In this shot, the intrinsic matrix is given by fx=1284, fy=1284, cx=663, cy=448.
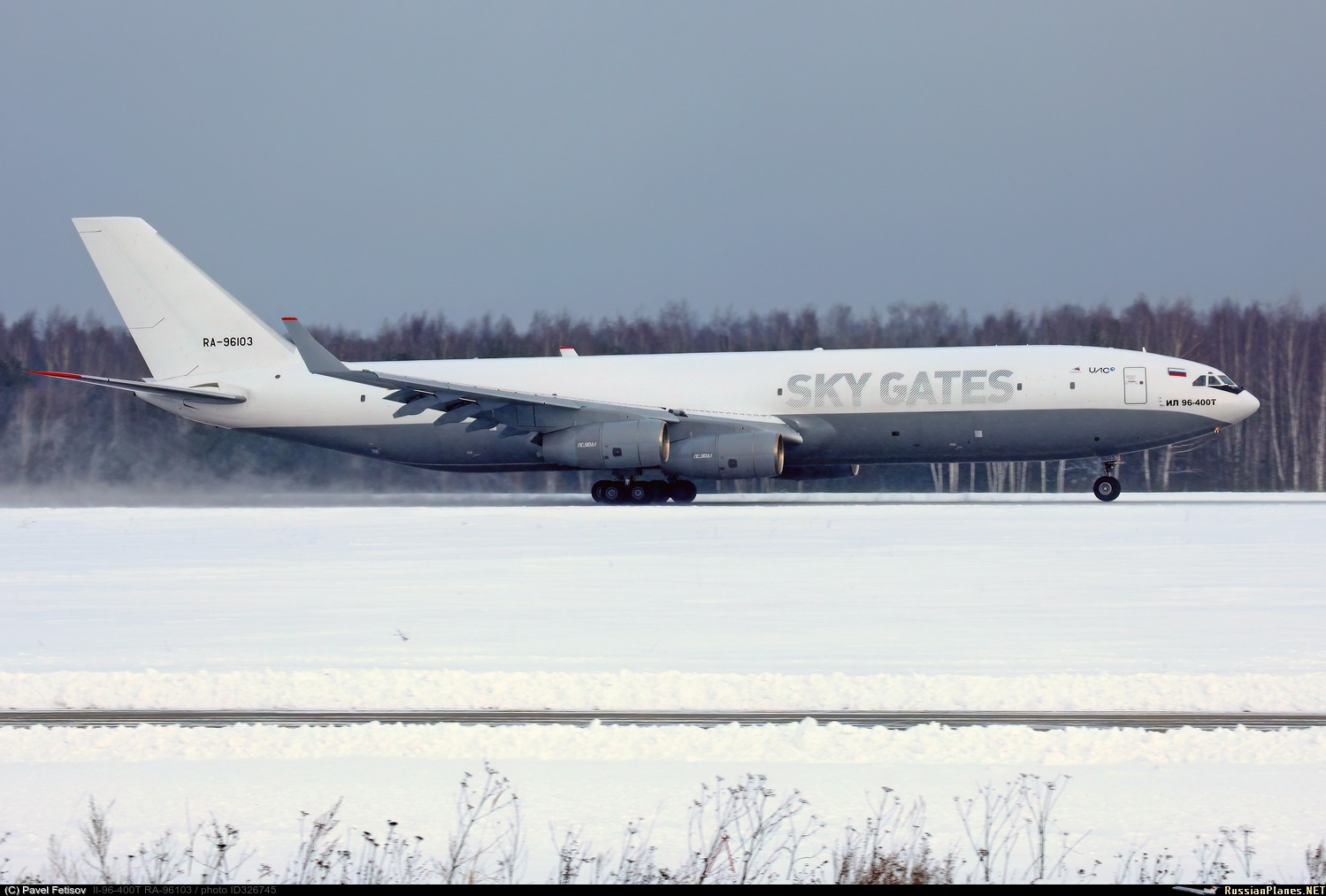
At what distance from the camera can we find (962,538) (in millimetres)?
Result: 21062

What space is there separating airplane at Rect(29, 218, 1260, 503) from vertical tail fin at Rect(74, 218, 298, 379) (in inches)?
1.9

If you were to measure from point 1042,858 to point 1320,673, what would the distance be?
15.9 ft

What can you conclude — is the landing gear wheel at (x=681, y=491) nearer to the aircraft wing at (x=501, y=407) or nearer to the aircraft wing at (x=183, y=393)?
the aircraft wing at (x=501, y=407)

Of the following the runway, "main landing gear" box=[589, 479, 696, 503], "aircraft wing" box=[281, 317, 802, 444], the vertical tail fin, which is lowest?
the runway

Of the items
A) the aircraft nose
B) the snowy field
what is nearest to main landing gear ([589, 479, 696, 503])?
the snowy field

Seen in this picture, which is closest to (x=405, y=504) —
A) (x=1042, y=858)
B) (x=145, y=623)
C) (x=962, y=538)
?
(x=962, y=538)

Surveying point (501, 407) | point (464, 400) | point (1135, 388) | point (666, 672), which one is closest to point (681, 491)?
point (501, 407)

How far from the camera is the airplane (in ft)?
98.1

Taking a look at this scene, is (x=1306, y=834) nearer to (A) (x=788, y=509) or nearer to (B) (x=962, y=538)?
(B) (x=962, y=538)

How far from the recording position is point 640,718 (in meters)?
7.84

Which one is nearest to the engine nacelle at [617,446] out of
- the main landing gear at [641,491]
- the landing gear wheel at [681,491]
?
the main landing gear at [641,491]

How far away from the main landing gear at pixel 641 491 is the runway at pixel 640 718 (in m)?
24.6

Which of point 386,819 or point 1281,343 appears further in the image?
point 1281,343

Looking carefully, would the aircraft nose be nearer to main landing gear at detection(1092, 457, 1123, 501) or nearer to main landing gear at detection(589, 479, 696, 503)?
main landing gear at detection(1092, 457, 1123, 501)
